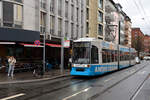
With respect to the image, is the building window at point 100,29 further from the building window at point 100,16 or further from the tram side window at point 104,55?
the tram side window at point 104,55

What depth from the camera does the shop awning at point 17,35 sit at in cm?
1803

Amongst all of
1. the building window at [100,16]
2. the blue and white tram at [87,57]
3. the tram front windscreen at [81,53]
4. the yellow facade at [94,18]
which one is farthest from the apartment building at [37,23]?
the building window at [100,16]

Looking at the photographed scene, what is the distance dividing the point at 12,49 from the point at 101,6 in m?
28.9

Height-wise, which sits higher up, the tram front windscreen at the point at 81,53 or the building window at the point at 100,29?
the building window at the point at 100,29

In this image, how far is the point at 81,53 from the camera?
53.8 ft

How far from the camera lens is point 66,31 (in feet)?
97.1

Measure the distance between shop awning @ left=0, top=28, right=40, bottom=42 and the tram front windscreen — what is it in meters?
5.73

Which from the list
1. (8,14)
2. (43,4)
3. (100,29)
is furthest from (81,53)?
(100,29)

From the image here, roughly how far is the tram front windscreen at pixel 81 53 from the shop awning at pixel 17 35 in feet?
18.8

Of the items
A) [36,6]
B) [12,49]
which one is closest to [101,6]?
[36,6]

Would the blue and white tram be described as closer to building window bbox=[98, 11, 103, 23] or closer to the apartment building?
the apartment building

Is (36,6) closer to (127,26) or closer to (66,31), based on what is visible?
(66,31)

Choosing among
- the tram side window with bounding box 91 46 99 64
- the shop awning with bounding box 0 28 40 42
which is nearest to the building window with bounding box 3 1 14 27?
the shop awning with bounding box 0 28 40 42

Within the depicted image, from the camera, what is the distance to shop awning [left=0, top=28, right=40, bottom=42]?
710 inches
